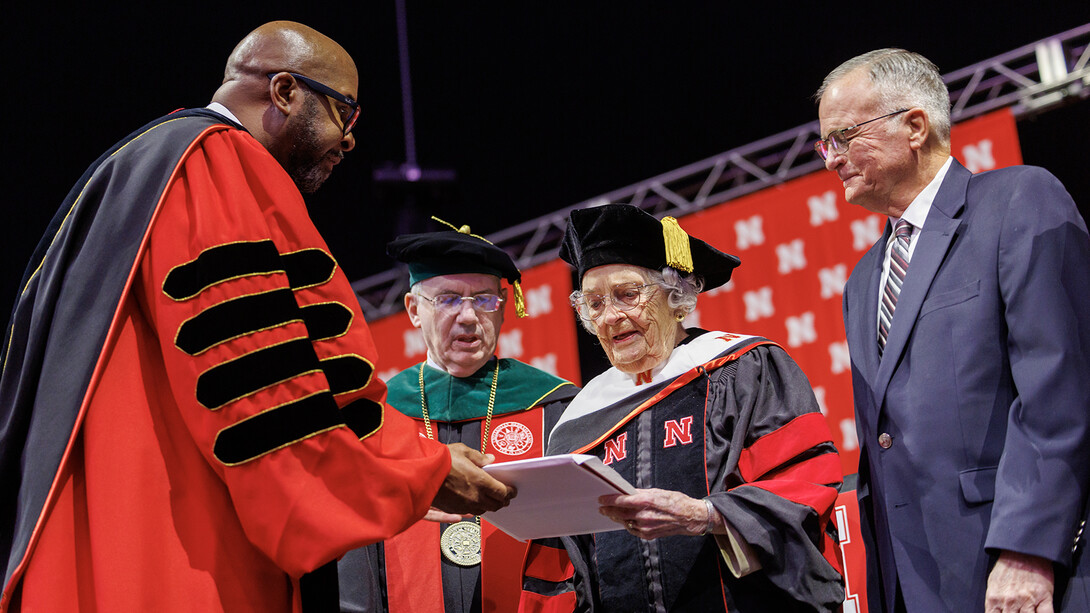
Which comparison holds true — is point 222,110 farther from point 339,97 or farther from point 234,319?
point 234,319

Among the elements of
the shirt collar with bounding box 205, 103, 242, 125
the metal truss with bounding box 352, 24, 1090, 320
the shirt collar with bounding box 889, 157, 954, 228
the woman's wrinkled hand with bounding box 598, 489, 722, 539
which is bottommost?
the woman's wrinkled hand with bounding box 598, 489, 722, 539

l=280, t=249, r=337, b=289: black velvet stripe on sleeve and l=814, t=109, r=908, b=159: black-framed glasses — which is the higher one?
l=814, t=109, r=908, b=159: black-framed glasses

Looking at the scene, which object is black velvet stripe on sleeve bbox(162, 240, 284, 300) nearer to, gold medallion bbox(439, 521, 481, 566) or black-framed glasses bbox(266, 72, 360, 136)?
black-framed glasses bbox(266, 72, 360, 136)

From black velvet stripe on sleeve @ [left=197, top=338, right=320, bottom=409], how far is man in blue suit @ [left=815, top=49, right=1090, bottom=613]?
147 cm

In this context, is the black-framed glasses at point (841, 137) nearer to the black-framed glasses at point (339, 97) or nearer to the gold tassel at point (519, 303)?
the black-framed glasses at point (339, 97)

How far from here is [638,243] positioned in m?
3.33

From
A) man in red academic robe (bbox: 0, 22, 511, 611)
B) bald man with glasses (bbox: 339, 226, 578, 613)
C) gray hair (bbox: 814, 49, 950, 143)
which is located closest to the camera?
man in red academic robe (bbox: 0, 22, 511, 611)

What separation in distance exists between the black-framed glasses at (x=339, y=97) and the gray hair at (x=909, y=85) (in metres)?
1.46

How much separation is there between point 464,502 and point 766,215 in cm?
567

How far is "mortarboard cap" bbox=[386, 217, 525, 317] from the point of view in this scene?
4.07m

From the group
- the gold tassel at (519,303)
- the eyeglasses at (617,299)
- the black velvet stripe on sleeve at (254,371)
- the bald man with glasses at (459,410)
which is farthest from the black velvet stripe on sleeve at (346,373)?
the gold tassel at (519,303)

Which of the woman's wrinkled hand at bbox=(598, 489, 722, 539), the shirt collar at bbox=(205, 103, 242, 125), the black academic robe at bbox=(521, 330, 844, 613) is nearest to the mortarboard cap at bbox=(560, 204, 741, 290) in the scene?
the black academic robe at bbox=(521, 330, 844, 613)

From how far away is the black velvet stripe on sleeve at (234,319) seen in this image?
6.39 feet

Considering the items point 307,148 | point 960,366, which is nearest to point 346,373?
point 307,148
